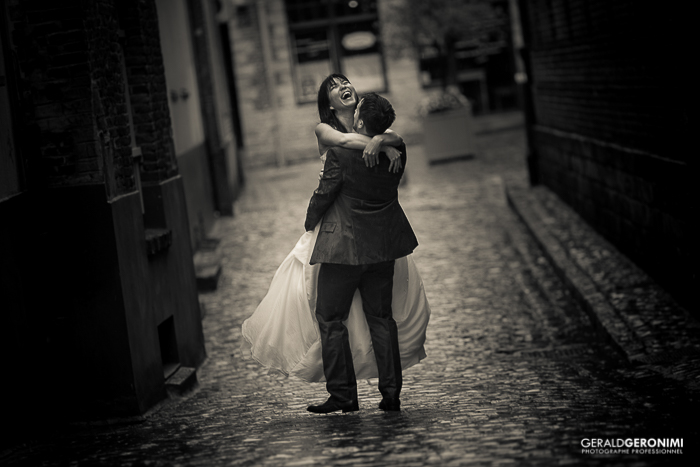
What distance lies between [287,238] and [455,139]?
27.3 ft

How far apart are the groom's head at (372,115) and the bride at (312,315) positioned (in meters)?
0.13

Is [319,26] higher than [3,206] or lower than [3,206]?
higher

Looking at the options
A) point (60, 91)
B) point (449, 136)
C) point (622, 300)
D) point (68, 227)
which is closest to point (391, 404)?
point (68, 227)

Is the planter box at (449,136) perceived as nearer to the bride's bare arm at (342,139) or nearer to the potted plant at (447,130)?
the potted plant at (447,130)

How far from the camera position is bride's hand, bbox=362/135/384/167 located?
5059mm

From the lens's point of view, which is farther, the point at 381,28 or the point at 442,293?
the point at 381,28

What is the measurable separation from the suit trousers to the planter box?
15.0 m

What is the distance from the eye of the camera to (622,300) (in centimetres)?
777

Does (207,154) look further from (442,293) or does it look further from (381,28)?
(381,28)

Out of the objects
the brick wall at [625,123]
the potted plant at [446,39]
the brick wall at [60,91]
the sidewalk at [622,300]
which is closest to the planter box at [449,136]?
the potted plant at [446,39]

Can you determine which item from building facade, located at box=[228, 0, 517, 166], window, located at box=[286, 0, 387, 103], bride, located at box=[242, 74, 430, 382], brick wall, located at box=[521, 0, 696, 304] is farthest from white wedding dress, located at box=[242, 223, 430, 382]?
window, located at box=[286, 0, 387, 103]

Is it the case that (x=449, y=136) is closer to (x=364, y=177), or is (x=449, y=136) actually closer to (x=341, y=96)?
(x=341, y=96)

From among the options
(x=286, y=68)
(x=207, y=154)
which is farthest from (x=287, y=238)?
(x=286, y=68)

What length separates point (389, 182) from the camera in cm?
523
